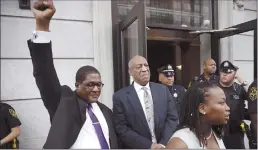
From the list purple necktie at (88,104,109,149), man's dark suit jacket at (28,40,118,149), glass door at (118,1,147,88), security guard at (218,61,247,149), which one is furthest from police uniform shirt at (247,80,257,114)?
man's dark suit jacket at (28,40,118,149)

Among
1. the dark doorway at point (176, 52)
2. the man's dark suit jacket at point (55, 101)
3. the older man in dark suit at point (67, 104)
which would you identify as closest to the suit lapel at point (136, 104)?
the older man in dark suit at point (67, 104)

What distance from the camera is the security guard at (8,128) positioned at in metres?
2.82

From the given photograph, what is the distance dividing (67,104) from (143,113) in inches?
37.1

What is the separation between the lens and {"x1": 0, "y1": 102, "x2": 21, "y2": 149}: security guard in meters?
2.82

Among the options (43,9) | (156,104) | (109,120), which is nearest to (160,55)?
(156,104)

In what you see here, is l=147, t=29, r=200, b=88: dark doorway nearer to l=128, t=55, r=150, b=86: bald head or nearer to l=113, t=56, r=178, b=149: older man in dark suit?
l=128, t=55, r=150, b=86: bald head

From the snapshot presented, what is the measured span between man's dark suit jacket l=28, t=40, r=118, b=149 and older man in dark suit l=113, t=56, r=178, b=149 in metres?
0.63

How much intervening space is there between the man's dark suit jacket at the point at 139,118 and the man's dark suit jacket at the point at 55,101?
631 mm

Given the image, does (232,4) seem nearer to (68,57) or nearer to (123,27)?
(123,27)

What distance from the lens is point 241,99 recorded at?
347 centimetres

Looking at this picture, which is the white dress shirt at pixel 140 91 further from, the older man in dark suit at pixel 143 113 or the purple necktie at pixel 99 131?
the purple necktie at pixel 99 131

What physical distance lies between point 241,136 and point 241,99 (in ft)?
1.63

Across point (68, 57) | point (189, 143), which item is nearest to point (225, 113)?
point (189, 143)

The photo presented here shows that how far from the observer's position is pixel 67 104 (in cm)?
170
